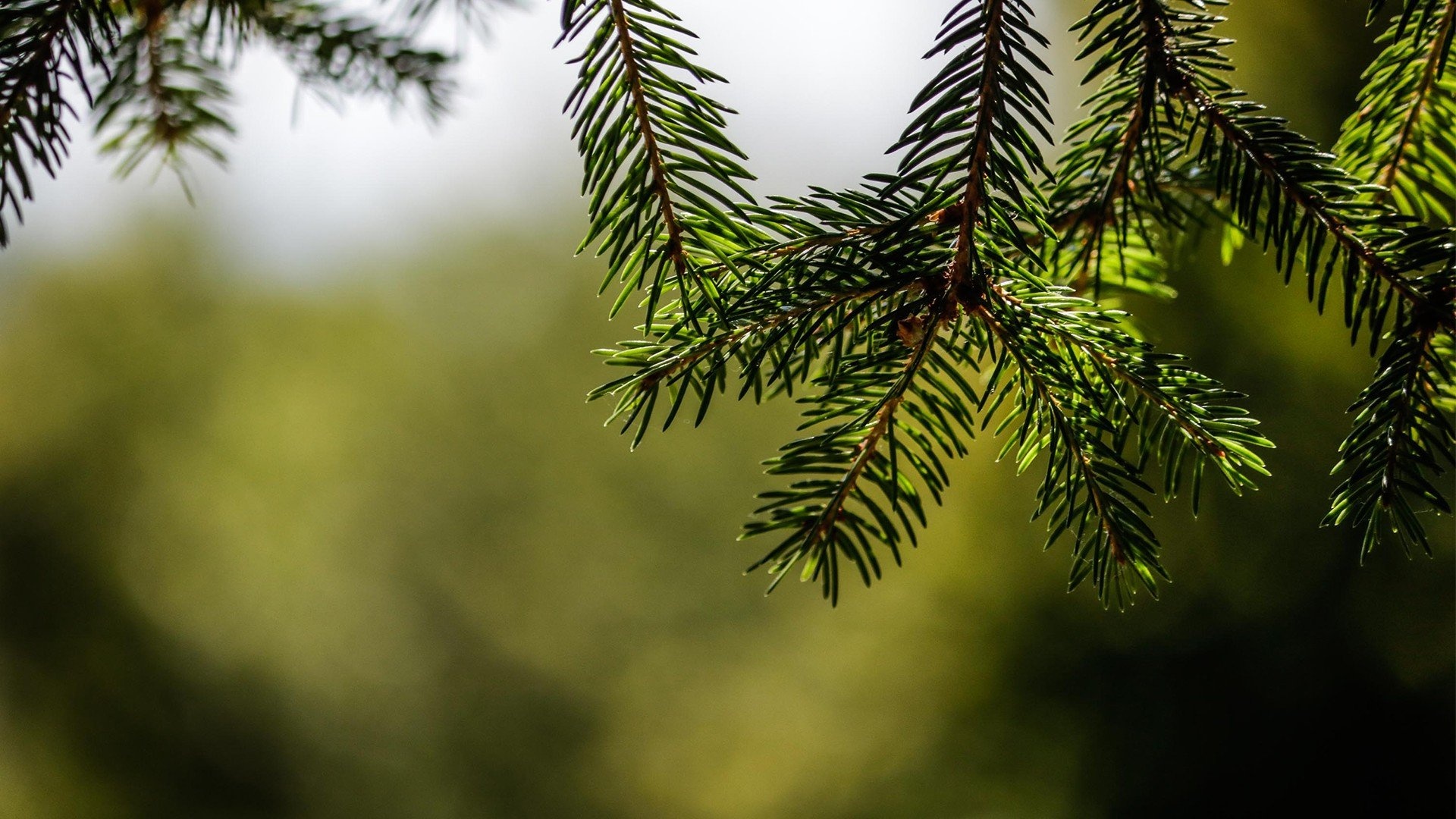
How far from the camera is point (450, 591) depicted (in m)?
1.79

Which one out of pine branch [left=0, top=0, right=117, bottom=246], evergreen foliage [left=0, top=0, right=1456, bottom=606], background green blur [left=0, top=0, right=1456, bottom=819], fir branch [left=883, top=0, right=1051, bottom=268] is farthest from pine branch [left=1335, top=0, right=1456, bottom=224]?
background green blur [left=0, top=0, right=1456, bottom=819]

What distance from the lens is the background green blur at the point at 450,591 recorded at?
4.51 feet

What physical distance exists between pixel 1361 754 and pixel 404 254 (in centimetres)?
204

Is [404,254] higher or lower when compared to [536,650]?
higher

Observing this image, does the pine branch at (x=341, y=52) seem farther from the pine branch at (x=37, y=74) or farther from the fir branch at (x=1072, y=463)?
the fir branch at (x=1072, y=463)

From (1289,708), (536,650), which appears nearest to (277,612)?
(536,650)

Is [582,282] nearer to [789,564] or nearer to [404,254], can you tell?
[404,254]

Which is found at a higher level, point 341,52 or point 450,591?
point 341,52

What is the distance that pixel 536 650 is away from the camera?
1.73m

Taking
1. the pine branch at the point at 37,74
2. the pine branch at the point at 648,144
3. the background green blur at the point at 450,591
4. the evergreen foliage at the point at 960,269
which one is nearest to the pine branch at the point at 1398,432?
the evergreen foliage at the point at 960,269

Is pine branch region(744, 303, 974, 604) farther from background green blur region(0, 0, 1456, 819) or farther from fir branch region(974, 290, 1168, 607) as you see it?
background green blur region(0, 0, 1456, 819)

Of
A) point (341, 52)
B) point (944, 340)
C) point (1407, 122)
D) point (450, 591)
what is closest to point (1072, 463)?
point (944, 340)

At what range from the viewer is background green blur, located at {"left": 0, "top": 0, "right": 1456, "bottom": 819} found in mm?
1374

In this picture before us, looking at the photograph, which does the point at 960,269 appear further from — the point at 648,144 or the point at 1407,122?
the point at 1407,122
